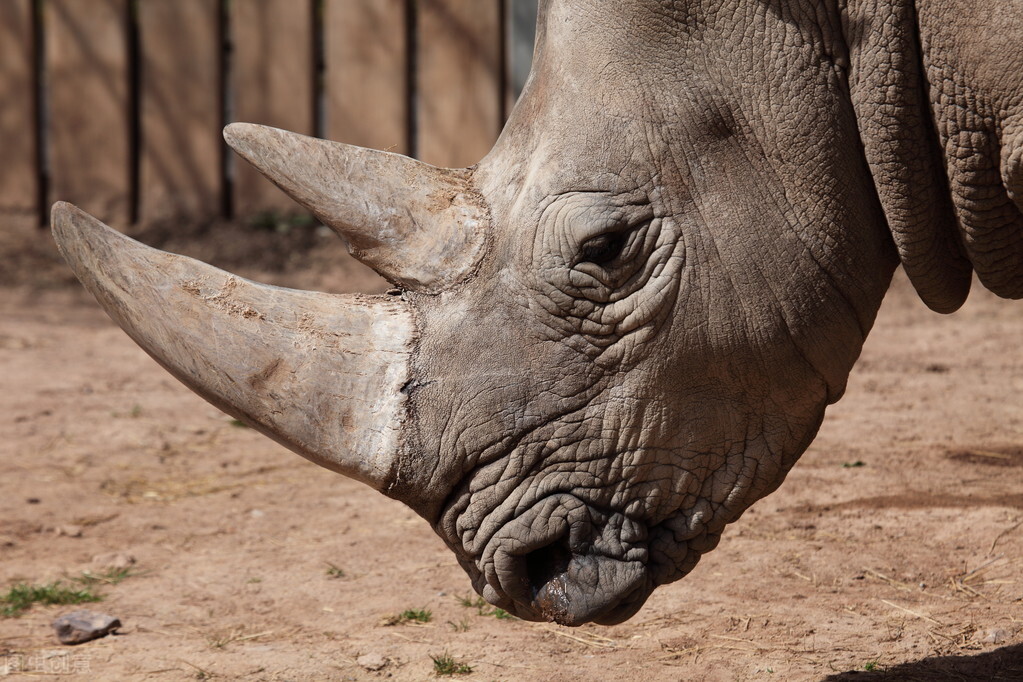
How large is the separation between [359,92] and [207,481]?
4567 millimetres

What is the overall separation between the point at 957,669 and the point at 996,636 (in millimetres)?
262

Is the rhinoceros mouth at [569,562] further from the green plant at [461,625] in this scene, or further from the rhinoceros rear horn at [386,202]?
the green plant at [461,625]

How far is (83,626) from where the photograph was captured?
365cm

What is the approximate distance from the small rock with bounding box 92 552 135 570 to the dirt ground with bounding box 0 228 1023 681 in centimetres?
2

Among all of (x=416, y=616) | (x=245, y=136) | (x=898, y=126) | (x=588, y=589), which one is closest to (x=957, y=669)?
(x=588, y=589)

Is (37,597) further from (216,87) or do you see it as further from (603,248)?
(216,87)

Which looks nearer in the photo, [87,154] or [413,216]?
[413,216]

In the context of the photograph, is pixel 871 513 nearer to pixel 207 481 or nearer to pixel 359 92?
pixel 207 481

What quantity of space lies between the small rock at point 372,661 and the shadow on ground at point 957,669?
117 centimetres

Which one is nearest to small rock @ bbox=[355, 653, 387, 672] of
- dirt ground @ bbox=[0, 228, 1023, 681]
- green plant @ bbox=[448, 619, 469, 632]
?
dirt ground @ bbox=[0, 228, 1023, 681]

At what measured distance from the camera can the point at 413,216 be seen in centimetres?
278

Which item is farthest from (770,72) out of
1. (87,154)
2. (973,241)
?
(87,154)

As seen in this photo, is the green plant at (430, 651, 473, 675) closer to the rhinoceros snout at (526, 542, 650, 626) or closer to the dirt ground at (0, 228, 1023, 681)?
the dirt ground at (0, 228, 1023, 681)

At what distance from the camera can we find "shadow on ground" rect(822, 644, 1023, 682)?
3092mm
